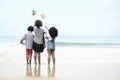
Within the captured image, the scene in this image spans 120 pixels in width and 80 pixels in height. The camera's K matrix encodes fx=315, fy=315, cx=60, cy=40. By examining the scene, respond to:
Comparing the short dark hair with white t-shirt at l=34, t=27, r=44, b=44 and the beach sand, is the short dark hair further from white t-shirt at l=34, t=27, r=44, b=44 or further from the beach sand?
the beach sand

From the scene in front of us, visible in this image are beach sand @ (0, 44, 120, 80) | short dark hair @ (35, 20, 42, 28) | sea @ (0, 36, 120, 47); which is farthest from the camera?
sea @ (0, 36, 120, 47)

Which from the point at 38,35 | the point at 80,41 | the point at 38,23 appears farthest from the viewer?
the point at 80,41

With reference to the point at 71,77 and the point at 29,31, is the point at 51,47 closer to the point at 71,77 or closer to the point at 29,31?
the point at 29,31

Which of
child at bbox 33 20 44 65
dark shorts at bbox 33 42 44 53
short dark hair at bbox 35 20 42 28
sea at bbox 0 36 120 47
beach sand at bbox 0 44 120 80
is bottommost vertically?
sea at bbox 0 36 120 47

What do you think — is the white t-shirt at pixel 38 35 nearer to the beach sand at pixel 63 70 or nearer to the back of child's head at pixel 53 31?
the back of child's head at pixel 53 31

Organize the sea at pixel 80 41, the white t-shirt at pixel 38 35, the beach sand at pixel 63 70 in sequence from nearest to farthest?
the beach sand at pixel 63 70
the white t-shirt at pixel 38 35
the sea at pixel 80 41

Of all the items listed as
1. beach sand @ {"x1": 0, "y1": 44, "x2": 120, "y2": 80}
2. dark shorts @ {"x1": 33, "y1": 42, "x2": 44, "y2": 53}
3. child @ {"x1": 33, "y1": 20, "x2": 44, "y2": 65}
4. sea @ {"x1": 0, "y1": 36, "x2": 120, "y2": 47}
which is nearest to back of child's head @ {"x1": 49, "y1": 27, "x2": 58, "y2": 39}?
child @ {"x1": 33, "y1": 20, "x2": 44, "y2": 65}

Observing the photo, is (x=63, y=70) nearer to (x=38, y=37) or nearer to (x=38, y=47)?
(x=38, y=47)

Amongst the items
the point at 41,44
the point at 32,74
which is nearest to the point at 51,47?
the point at 41,44

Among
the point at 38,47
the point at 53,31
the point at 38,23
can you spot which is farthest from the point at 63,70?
the point at 38,23

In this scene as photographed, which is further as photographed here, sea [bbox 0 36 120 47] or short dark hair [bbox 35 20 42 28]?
sea [bbox 0 36 120 47]

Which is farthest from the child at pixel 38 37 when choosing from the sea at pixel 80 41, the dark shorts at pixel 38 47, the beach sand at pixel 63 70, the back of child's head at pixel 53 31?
the sea at pixel 80 41

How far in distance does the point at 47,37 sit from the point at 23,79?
1.31m

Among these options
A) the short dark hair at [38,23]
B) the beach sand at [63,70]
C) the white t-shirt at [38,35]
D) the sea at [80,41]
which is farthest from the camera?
the sea at [80,41]
